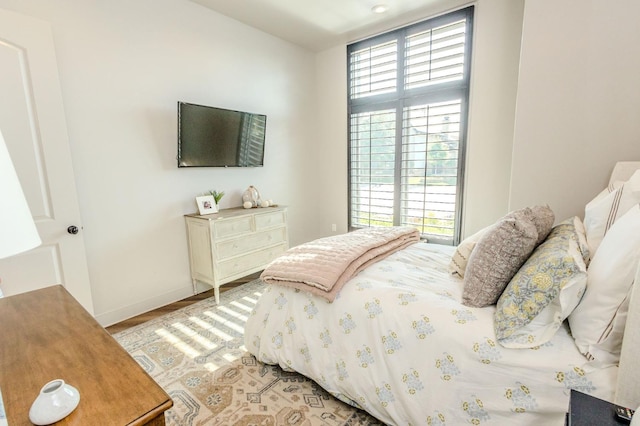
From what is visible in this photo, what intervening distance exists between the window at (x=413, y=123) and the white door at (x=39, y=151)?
118 inches

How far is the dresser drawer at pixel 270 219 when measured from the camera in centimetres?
315

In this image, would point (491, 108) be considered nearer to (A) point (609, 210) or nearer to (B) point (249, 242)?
(A) point (609, 210)

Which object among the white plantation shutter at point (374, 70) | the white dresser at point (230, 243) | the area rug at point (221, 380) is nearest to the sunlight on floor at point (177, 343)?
the area rug at point (221, 380)

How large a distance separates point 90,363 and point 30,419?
0.66ft

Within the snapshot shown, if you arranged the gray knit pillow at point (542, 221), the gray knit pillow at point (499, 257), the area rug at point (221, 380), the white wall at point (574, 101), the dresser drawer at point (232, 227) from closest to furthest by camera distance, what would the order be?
the gray knit pillow at point (499, 257)
the gray knit pillow at point (542, 221)
the area rug at point (221, 380)
the white wall at point (574, 101)
the dresser drawer at point (232, 227)

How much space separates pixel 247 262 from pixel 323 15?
108 inches

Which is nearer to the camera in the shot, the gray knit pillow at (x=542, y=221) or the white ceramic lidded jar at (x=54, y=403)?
the white ceramic lidded jar at (x=54, y=403)

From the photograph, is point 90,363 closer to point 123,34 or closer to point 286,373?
point 286,373

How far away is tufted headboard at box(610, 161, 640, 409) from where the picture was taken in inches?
33.8

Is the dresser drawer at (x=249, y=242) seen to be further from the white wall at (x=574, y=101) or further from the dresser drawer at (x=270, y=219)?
the white wall at (x=574, y=101)

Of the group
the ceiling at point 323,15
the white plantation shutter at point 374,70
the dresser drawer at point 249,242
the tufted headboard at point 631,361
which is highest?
the ceiling at point 323,15

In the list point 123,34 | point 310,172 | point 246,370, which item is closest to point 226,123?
point 123,34

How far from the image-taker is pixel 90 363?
2.85ft

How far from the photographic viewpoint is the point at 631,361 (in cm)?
88
